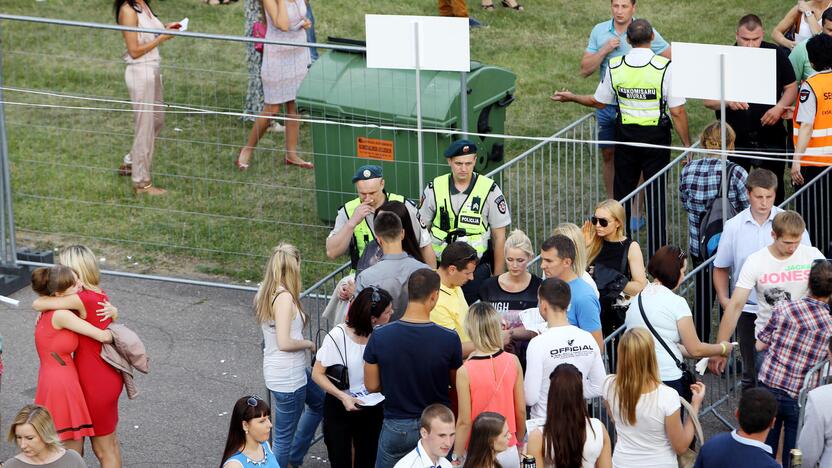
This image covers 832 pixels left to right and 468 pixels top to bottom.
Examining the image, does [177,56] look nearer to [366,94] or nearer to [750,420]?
[366,94]

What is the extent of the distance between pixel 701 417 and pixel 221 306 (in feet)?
12.7

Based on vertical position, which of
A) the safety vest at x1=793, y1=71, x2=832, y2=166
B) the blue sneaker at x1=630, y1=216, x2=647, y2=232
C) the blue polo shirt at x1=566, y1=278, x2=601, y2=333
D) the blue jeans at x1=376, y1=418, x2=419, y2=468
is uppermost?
the safety vest at x1=793, y1=71, x2=832, y2=166

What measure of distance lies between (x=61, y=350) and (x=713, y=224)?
Answer: 441cm

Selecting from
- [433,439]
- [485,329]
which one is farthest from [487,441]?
[485,329]

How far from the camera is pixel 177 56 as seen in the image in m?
15.4

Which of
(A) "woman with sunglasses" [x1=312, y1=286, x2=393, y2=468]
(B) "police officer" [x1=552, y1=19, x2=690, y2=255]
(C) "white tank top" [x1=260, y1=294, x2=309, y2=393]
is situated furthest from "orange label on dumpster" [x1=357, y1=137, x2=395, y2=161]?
(A) "woman with sunglasses" [x1=312, y1=286, x2=393, y2=468]

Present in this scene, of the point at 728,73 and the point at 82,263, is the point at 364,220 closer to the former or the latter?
the point at 82,263

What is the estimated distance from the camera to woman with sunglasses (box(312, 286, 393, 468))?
718 cm

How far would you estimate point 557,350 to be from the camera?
6824 millimetres

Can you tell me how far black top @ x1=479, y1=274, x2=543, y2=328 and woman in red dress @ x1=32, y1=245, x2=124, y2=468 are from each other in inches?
85.8

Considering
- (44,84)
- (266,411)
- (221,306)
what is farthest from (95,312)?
(44,84)

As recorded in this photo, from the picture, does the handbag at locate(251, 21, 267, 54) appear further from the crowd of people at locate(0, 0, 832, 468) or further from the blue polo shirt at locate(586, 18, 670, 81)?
the crowd of people at locate(0, 0, 832, 468)

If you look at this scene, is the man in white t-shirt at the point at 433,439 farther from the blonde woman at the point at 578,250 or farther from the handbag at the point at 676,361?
the blonde woman at the point at 578,250

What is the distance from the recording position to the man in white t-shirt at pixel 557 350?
22.4 ft
